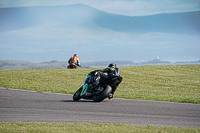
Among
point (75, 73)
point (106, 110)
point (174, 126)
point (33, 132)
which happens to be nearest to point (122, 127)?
point (174, 126)

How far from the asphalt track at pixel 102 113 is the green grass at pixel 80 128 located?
0.69 metres

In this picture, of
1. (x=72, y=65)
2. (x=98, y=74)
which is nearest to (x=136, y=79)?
(x=72, y=65)

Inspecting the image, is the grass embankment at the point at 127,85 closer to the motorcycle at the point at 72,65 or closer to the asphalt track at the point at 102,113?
the asphalt track at the point at 102,113

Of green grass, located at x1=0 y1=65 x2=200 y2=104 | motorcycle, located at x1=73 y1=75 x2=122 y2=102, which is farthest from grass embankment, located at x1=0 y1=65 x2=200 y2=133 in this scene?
motorcycle, located at x1=73 y1=75 x2=122 y2=102

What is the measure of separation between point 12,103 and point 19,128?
16.2ft

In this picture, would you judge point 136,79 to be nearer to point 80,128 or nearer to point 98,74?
point 98,74

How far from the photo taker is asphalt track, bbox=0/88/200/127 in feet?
28.5

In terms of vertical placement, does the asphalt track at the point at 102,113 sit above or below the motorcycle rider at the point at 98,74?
below

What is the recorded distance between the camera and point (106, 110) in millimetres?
10461

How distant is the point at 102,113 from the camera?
9898 mm

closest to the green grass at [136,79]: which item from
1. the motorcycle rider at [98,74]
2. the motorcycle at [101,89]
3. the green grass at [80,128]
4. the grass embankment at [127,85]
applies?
the grass embankment at [127,85]

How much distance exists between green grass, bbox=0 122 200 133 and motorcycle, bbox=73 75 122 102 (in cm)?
415

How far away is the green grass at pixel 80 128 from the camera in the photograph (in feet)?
23.2

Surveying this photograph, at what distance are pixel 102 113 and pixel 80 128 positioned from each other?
2631 millimetres
